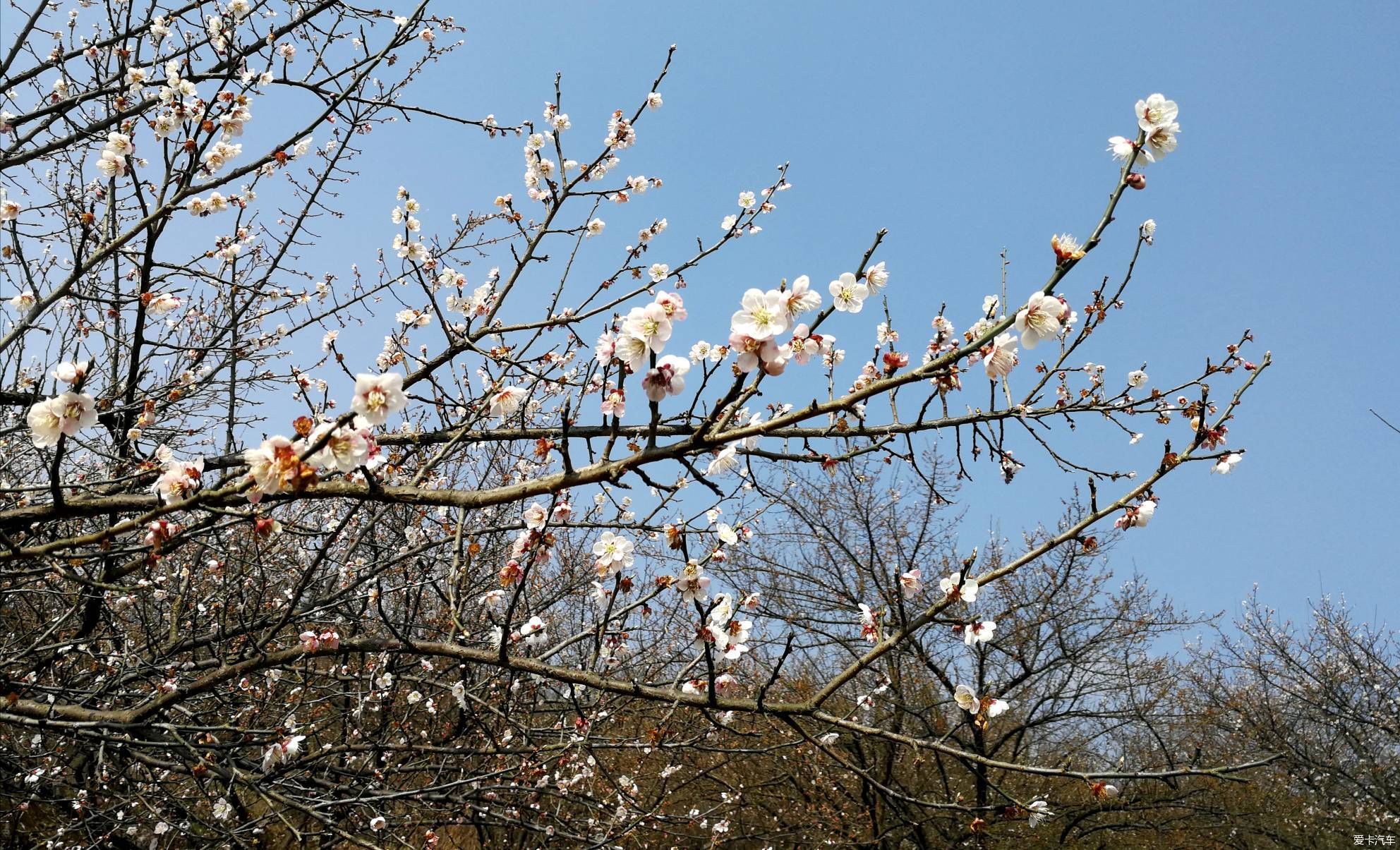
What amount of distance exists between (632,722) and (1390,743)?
13476 millimetres

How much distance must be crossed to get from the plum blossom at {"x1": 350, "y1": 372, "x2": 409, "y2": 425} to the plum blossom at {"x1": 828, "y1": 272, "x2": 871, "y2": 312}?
123 cm

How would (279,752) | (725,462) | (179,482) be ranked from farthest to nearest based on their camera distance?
(279,752) < (725,462) < (179,482)

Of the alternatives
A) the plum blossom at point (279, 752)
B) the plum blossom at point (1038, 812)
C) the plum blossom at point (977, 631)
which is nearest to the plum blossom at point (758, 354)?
the plum blossom at point (977, 631)

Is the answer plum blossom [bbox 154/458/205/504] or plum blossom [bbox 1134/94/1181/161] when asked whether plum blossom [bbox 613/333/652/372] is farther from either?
plum blossom [bbox 1134/94/1181/161]

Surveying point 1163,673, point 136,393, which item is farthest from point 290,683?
point 1163,673

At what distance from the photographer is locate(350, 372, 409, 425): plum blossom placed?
5.55ft

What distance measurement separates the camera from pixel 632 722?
30.4 feet

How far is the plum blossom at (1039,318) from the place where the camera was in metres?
1.96

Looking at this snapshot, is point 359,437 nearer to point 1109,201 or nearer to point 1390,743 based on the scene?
point 1109,201

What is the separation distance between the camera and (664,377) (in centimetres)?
193

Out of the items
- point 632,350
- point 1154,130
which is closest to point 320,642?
point 632,350

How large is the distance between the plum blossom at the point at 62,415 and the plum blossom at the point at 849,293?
2.07m

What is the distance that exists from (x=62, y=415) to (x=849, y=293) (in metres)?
2.17

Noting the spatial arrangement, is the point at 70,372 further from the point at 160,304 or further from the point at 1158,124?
the point at 1158,124
